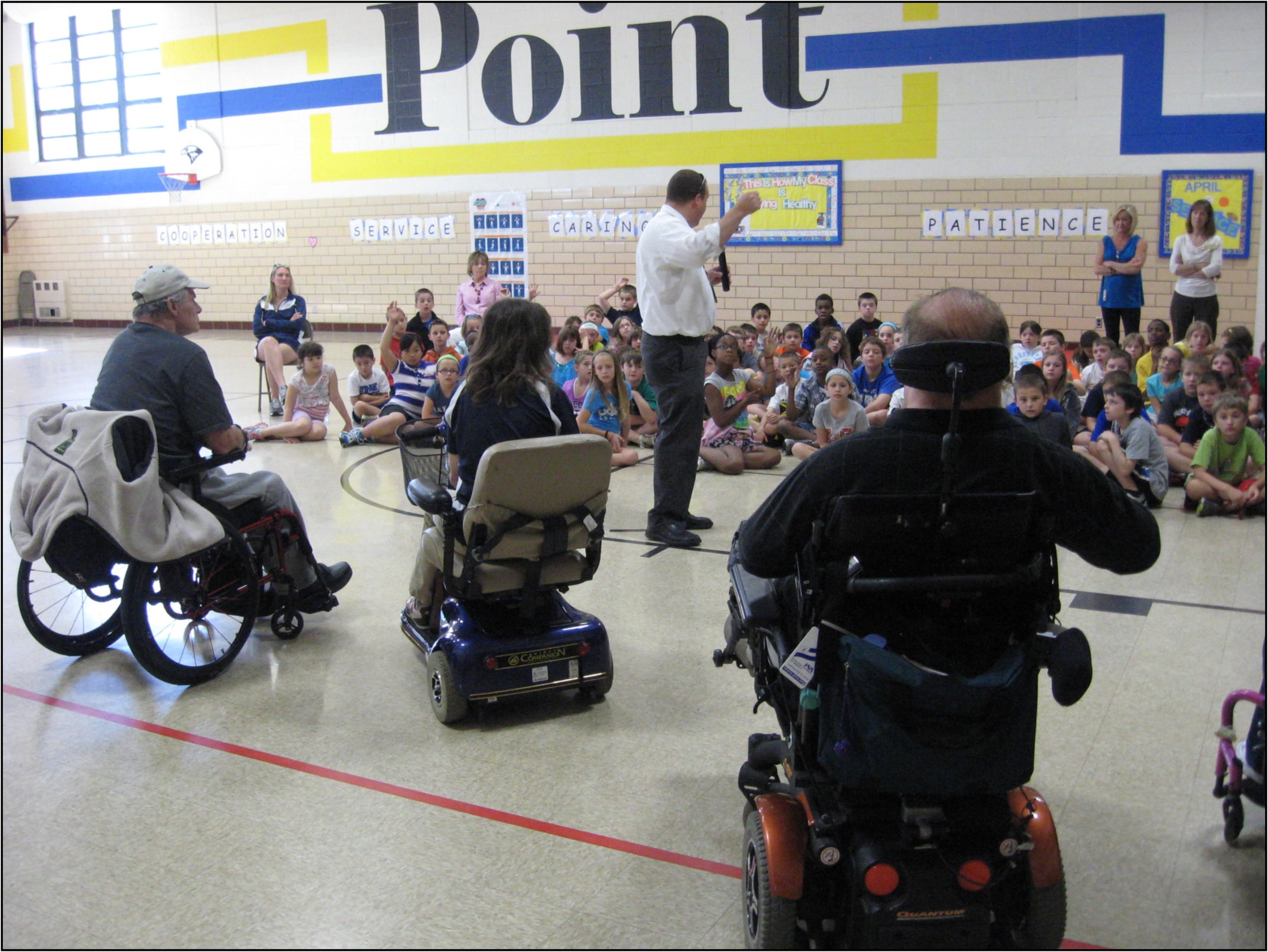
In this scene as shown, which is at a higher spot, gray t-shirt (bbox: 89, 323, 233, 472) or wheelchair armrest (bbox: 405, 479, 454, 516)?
gray t-shirt (bbox: 89, 323, 233, 472)

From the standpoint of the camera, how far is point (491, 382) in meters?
3.11

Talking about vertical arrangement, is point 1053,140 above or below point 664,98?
below

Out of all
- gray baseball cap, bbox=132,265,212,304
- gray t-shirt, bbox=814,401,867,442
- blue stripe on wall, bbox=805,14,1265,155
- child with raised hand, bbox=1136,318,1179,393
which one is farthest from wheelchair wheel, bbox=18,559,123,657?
blue stripe on wall, bbox=805,14,1265,155

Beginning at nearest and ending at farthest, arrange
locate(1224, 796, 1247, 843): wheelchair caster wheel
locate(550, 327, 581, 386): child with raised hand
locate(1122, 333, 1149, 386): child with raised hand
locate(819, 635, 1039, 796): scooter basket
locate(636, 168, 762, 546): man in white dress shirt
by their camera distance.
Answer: locate(819, 635, 1039, 796): scooter basket < locate(1224, 796, 1247, 843): wheelchair caster wheel < locate(636, 168, 762, 546): man in white dress shirt < locate(1122, 333, 1149, 386): child with raised hand < locate(550, 327, 581, 386): child with raised hand

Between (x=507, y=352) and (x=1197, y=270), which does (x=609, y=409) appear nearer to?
(x=507, y=352)

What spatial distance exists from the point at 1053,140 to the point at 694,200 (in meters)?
6.85

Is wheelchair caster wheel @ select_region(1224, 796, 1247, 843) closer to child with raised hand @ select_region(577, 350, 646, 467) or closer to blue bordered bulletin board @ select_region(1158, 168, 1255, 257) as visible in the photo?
child with raised hand @ select_region(577, 350, 646, 467)

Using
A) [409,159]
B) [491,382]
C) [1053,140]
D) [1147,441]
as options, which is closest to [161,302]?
[491,382]

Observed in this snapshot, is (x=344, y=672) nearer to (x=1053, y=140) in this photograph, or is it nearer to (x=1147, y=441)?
(x=1147, y=441)

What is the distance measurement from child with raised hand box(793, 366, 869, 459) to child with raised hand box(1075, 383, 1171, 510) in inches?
52.1

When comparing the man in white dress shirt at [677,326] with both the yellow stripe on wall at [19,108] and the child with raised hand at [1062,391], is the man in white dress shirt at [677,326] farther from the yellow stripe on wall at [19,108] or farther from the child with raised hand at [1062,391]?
the yellow stripe on wall at [19,108]

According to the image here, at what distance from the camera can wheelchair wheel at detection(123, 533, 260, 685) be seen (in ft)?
10.3

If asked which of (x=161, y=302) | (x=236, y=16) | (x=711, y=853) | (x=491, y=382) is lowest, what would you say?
(x=711, y=853)

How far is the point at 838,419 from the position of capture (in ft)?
20.7
